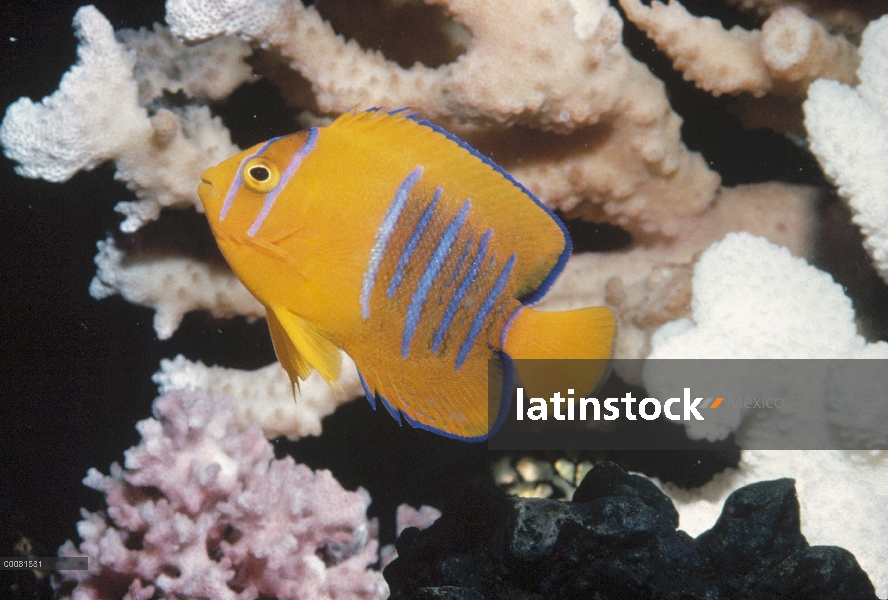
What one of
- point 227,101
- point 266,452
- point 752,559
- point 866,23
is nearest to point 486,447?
point 266,452

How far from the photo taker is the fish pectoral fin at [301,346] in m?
1.16

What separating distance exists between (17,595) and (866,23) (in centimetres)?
379

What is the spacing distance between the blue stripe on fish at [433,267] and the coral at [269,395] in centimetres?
93

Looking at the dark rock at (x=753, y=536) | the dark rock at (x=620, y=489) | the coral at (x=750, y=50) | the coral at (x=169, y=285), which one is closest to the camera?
the dark rock at (x=753, y=536)

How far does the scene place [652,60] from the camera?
238cm

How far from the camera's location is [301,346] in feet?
3.79

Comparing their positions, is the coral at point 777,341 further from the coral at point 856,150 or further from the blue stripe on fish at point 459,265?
the blue stripe on fish at point 459,265

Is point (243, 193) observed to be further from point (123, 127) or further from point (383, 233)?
point (123, 127)

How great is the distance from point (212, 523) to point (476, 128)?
4.81 ft

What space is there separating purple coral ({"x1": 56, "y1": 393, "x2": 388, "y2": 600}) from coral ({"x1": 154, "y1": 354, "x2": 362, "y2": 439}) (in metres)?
0.15

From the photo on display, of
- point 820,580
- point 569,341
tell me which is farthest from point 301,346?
point 820,580

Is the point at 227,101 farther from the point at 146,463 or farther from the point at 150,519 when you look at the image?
the point at 150,519

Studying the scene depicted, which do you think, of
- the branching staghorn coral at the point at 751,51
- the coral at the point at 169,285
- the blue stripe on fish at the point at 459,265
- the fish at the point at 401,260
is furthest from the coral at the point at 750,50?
the coral at the point at 169,285

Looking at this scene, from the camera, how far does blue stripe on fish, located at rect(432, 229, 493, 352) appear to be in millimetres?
1185
